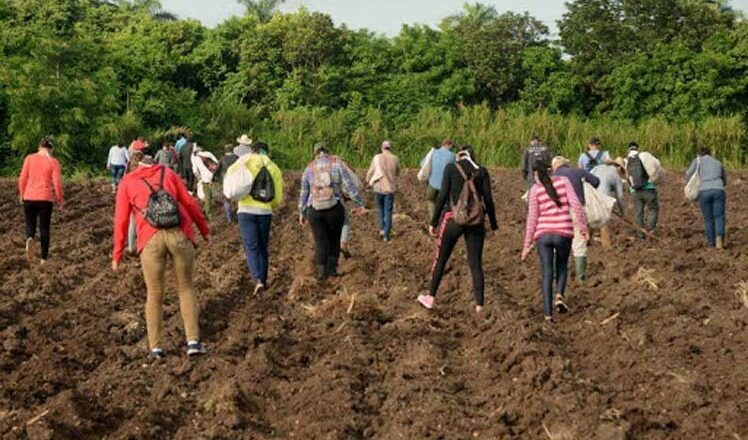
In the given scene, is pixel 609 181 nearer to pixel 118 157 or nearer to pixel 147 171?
pixel 147 171

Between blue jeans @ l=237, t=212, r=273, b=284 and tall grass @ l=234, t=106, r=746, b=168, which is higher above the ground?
tall grass @ l=234, t=106, r=746, b=168

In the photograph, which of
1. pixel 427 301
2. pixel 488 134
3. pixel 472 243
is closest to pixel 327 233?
pixel 427 301

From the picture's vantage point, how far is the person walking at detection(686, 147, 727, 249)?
1623 cm

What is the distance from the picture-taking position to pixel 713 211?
16.4m

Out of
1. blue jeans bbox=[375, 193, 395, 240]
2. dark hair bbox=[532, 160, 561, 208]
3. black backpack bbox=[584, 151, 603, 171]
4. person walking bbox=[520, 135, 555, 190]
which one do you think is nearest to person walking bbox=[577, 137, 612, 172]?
black backpack bbox=[584, 151, 603, 171]

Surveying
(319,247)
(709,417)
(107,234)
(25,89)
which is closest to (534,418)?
(709,417)

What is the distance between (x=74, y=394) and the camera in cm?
771

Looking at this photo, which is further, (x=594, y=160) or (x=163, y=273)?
(x=594, y=160)

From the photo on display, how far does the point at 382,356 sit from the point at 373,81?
40859mm

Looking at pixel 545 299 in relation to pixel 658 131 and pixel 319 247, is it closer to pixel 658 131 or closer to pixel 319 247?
pixel 319 247

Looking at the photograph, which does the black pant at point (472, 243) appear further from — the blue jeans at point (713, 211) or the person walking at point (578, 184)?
the blue jeans at point (713, 211)

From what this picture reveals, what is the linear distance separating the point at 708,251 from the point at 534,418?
9767 mm

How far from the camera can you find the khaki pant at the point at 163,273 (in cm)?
878

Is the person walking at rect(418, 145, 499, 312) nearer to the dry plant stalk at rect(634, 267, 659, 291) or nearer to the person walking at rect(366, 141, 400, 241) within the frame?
the dry plant stalk at rect(634, 267, 659, 291)
